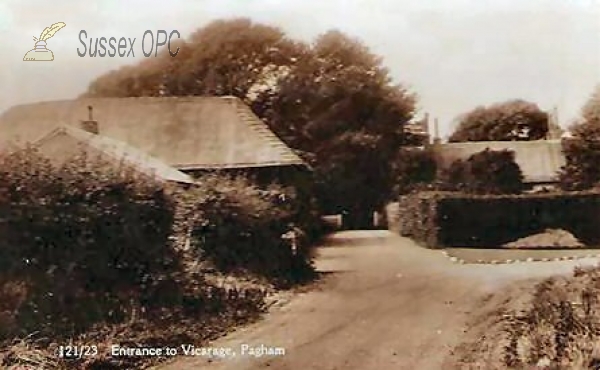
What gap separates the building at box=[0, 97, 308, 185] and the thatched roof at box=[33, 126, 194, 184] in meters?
0.01

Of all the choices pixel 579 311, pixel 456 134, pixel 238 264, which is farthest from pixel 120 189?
pixel 579 311

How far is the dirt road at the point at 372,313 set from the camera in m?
2.58

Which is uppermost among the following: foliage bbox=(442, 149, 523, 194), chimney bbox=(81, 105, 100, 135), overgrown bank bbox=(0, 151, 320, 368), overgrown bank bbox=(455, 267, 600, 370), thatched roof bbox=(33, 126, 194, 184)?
chimney bbox=(81, 105, 100, 135)

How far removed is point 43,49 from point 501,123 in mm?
1135

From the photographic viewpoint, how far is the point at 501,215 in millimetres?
2705

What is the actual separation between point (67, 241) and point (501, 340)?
1.09 m

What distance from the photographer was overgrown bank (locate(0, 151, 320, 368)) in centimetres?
262

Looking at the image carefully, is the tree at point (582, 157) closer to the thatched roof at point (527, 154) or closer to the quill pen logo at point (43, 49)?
the thatched roof at point (527, 154)

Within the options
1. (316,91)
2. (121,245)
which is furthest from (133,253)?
(316,91)

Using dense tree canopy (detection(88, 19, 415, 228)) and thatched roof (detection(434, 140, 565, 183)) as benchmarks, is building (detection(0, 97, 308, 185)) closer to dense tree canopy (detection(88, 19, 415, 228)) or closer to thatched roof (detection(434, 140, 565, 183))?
dense tree canopy (detection(88, 19, 415, 228))

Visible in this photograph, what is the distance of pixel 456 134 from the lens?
105 inches

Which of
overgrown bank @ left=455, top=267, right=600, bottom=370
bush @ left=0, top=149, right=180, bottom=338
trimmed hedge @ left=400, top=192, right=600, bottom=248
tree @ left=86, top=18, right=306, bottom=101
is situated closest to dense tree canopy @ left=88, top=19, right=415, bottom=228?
tree @ left=86, top=18, right=306, bottom=101

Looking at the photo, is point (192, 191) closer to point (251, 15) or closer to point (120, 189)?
point (120, 189)

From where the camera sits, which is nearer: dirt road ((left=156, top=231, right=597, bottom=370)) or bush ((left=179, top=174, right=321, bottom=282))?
dirt road ((left=156, top=231, right=597, bottom=370))
